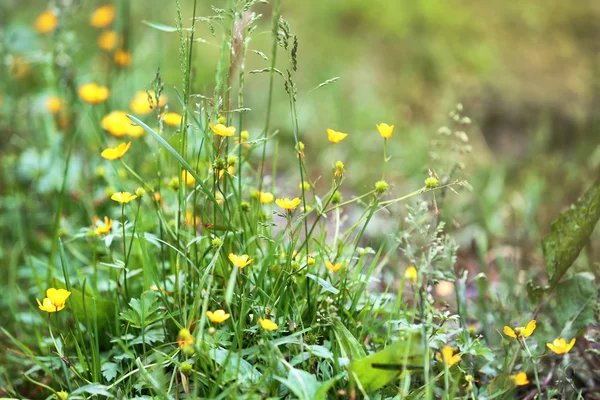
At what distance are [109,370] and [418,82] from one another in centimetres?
247

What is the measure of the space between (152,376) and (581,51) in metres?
3.02

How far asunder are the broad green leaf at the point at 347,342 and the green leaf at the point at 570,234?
1.94ft

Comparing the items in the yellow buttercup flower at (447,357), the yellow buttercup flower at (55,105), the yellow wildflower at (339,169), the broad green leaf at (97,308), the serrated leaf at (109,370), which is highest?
the yellow wildflower at (339,169)

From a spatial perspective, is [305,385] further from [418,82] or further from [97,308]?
[418,82]

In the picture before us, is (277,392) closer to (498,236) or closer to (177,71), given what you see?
(498,236)

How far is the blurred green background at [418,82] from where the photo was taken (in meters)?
2.50

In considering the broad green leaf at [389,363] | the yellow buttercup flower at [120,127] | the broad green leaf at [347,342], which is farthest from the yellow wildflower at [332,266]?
the yellow buttercup flower at [120,127]

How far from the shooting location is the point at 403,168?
8.79 feet

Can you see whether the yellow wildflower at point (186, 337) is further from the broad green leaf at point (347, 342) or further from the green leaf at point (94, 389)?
the broad green leaf at point (347, 342)

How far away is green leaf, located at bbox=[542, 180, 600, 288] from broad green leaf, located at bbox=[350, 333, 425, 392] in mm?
562

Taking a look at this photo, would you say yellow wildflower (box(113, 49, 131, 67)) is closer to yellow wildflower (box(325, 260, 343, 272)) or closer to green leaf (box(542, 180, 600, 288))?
yellow wildflower (box(325, 260, 343, 272))

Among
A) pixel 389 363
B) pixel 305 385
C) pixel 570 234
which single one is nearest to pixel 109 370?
pixel 305 385

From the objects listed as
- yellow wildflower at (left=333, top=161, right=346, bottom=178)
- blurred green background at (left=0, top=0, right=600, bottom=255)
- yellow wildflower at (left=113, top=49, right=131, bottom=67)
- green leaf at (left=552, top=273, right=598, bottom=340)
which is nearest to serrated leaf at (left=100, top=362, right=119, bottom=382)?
yellow wildflower at (left=333, top=161, right=346, bottom=178)

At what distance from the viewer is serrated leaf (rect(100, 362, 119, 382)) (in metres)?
1.23
